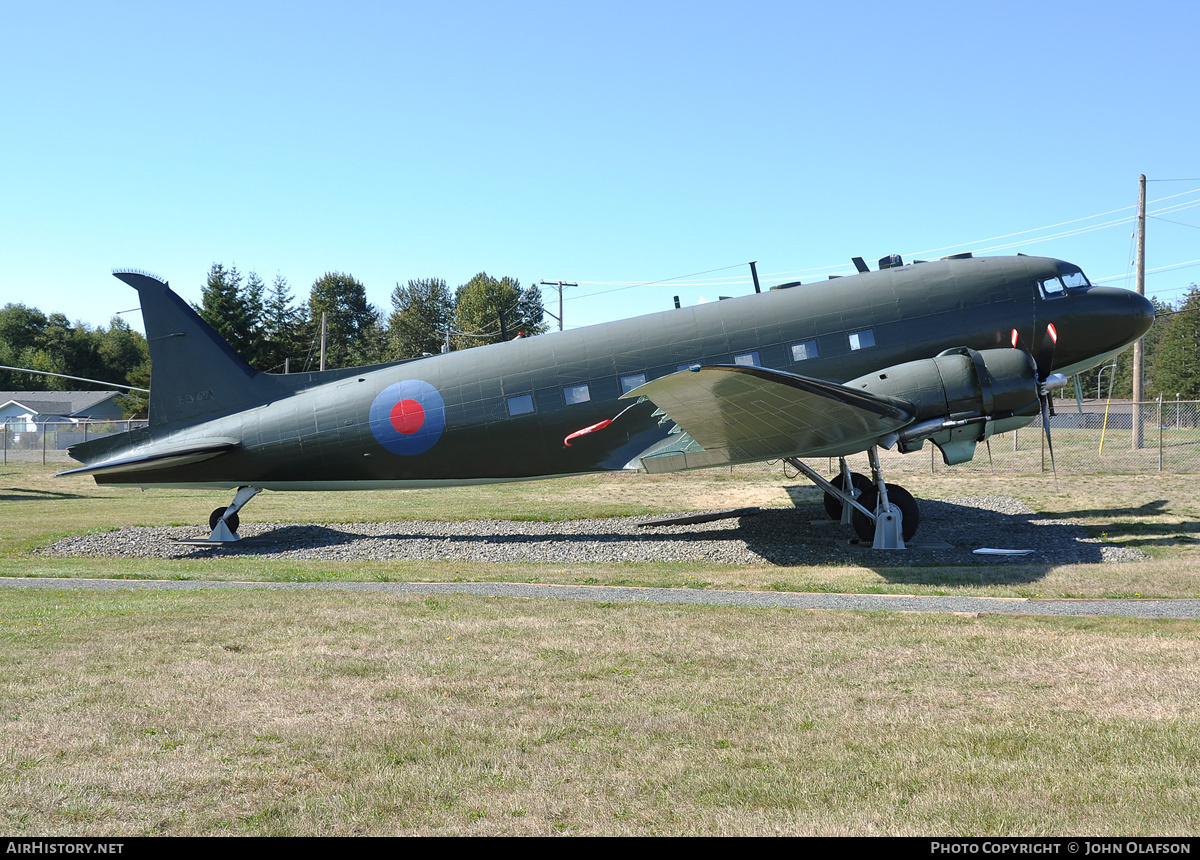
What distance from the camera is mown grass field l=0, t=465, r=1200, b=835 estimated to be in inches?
200

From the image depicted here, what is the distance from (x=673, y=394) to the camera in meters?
13.9

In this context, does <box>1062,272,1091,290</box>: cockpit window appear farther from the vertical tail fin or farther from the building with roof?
the building with roof

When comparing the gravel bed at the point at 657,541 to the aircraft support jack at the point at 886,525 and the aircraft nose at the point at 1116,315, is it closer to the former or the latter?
the aircraft support jack at the point at 886,525

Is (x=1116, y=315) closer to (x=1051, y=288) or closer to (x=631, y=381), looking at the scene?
(x=1051, y=288)

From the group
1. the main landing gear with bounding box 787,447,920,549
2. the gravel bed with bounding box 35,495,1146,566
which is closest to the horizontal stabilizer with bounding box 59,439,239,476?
the gravel bed with bounding box 35,495,1146,566

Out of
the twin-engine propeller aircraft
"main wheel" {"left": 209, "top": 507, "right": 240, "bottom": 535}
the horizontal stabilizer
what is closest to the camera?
the twin-engine propeller aircraft

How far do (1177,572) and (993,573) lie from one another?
2.75m

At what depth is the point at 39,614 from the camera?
11109 mm

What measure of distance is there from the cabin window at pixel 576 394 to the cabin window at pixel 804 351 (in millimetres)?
4426

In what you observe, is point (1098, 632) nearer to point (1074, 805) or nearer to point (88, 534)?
point (1074, 805)

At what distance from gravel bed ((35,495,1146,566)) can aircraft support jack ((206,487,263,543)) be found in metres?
0.36

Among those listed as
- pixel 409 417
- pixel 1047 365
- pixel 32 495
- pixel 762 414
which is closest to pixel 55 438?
pixel 32 495

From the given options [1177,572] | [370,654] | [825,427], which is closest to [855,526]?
[825,427]

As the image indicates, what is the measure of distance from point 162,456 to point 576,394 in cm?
949
